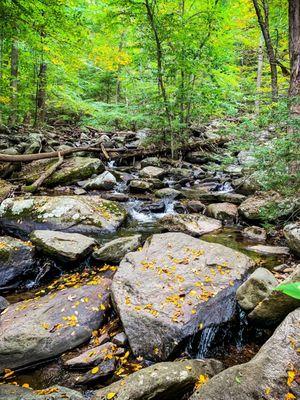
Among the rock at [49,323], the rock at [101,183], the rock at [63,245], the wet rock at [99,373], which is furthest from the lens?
the rock at [101,183]

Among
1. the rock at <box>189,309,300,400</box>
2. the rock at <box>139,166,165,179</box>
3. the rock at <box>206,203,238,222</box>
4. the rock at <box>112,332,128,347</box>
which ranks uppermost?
the rock at <box>139,166,165,179</box>

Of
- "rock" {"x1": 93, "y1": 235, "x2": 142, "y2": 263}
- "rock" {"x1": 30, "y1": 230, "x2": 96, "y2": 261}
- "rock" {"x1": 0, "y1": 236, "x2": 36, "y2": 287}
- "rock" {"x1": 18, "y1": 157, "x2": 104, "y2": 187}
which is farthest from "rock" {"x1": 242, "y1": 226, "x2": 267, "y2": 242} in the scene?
"rock" {"x1": 18, "y1": 157, "x2": 104, "y2": 187}

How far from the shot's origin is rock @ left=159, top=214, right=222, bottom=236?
20.9 feet

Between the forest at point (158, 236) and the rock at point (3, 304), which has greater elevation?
the forest at point (158, 236)

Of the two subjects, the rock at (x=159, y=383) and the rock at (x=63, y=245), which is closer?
the rock at (x=159, y=383)

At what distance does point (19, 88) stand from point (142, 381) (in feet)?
48.5

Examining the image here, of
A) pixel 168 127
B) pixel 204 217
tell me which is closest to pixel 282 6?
pixel 168 127

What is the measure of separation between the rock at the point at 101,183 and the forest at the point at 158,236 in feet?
0.21

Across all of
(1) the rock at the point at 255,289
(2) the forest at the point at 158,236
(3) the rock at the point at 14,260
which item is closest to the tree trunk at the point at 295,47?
(2) the forest at the point at 158,236

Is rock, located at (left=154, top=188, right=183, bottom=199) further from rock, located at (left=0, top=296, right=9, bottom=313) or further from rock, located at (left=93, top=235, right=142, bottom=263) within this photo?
rock, located at (left=0, top=296, right=9, bottom=313)

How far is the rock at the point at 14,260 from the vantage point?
15.7ft

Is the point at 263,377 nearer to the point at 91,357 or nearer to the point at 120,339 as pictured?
the point at 120,339

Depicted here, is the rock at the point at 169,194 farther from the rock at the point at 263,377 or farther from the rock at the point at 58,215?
the rock at the point at 263,377

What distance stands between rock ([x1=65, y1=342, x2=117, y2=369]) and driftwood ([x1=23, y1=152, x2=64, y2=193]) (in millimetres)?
5846
